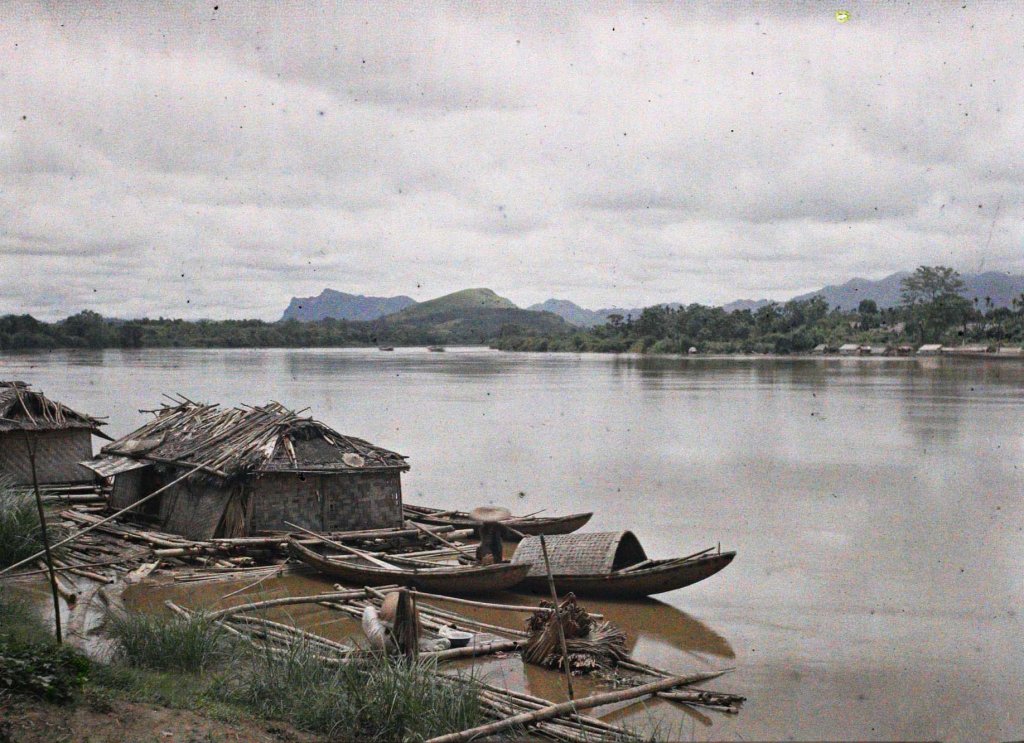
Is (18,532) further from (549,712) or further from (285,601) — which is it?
(549,712)

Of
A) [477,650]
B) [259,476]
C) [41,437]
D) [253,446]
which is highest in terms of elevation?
[253,446]

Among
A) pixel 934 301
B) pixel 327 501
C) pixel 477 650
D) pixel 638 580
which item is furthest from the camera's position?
pixel 934 301

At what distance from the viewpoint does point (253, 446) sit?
40.4 feet

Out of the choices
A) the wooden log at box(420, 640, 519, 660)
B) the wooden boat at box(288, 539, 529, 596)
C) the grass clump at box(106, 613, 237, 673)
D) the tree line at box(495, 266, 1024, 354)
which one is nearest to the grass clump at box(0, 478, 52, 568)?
the wooden boat at box(288, 539, 529, 596)

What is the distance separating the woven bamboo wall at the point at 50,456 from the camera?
48.4 ft

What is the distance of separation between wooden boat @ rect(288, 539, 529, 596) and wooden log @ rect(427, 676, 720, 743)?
3027 millimetres

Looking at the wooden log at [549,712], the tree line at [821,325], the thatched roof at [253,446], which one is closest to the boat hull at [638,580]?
the wooden log at [549,712]

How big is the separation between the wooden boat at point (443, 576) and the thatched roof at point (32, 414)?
6941 millimetres

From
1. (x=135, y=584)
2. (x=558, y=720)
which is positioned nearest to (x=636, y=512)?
(x=135, y=584)

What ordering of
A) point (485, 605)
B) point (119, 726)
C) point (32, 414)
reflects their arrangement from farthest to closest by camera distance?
point (32, 414), point (485, 605), point (119, 726)

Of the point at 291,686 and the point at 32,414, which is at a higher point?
the point at 32,414

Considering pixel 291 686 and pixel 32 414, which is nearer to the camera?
pixel 291 686

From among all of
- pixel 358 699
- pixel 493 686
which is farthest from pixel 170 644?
pixel 493 686

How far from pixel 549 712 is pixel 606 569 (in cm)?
435
